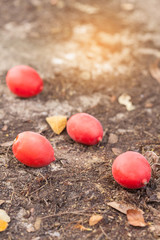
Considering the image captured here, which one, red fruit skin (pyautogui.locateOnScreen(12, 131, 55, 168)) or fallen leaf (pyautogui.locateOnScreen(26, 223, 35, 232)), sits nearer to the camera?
fallen leaf (pyautogui.locateOnScreen(26, 223, 35, 232))

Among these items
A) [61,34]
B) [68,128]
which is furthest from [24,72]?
[61,34]

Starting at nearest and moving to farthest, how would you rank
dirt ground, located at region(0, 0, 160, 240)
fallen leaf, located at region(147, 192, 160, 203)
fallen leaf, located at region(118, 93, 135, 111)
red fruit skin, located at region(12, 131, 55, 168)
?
dirt ground, located at region(0, 0, 160, 240) < fallen leaf, located at region(147, 192, 160, 203) < red fruit skin, located at region(12, 131, 55, 168) < fallen leaf, located at region(118, 93, 135, 111)

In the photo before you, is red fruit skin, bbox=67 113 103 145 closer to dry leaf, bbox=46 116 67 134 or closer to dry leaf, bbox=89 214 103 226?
dry leaf, bbox=46 116 67 134

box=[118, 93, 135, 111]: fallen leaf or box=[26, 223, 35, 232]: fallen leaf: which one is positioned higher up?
box=[26, 223, 35, 232]: fallen leaf

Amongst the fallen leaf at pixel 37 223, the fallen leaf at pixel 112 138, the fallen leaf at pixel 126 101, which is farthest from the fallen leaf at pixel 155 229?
the fallen leaf at pixel 126 101


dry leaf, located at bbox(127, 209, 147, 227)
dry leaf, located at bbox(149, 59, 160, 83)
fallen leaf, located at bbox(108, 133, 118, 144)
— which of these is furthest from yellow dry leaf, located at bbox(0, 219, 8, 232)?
dry leaf, located at bbox(149, 59, 160, 83)

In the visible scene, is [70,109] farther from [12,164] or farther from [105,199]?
[105,199]

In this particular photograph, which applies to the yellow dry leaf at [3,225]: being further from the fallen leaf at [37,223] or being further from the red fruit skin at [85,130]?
the red fruit skin at [85,130]
